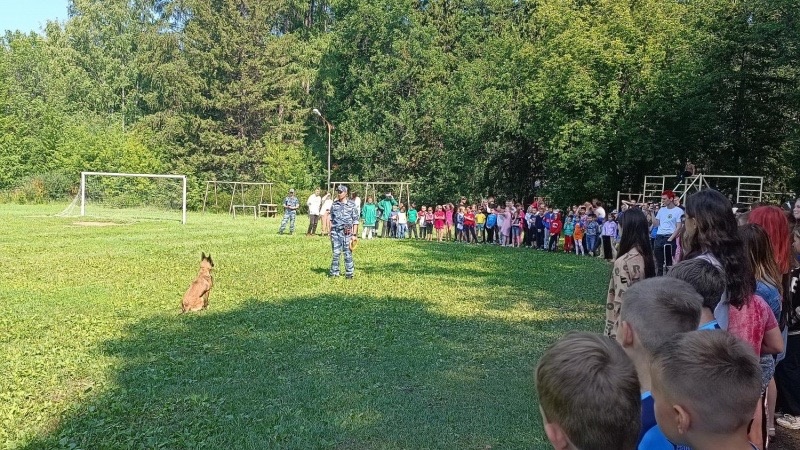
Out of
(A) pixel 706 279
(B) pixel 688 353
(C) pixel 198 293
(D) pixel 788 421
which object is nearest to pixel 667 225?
(D) pixel 788 421

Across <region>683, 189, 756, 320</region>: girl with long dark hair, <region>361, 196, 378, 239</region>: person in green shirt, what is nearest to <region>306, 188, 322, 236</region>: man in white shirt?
<region>361, 196, 378, 239</region>: person in green shirt

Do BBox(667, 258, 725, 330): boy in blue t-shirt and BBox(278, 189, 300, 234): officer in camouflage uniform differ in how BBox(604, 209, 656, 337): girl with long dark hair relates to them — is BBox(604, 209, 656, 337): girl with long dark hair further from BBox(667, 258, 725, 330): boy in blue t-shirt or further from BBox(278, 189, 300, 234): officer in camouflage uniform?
BBox(278, 189, 300, 234): officer in camouflage uniform

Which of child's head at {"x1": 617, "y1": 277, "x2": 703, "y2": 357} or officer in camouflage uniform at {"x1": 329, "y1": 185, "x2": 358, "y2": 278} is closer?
child's head at {"x1": 617, "y1": 277, "x2": 703, "y2": 357}

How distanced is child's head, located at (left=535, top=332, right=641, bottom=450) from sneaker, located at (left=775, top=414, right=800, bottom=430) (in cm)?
485

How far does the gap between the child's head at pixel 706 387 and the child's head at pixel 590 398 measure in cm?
18

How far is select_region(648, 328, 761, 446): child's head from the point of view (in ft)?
7.16

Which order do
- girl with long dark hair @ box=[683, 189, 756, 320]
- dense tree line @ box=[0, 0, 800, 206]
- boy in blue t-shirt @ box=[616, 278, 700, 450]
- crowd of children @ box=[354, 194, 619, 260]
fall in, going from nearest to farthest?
boy in blue t-shirt @ box=[616, 278, 700, 450] → girl with long dark hair @ box=[683, 189, 756, 320] → crowd of children @ box=[354, 194, 619, 260] → dense tree line @ box=[0, 0, 800, 206]

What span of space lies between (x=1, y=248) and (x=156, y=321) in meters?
11.6

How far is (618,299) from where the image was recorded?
498cm

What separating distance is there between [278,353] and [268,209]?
39.6 metres

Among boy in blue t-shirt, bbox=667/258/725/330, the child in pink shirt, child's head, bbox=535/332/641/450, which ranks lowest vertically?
the child in pink shirt

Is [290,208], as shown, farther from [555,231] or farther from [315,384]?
[315,384]

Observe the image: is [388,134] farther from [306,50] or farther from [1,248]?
[1,248]

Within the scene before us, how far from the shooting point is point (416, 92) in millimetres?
53125
